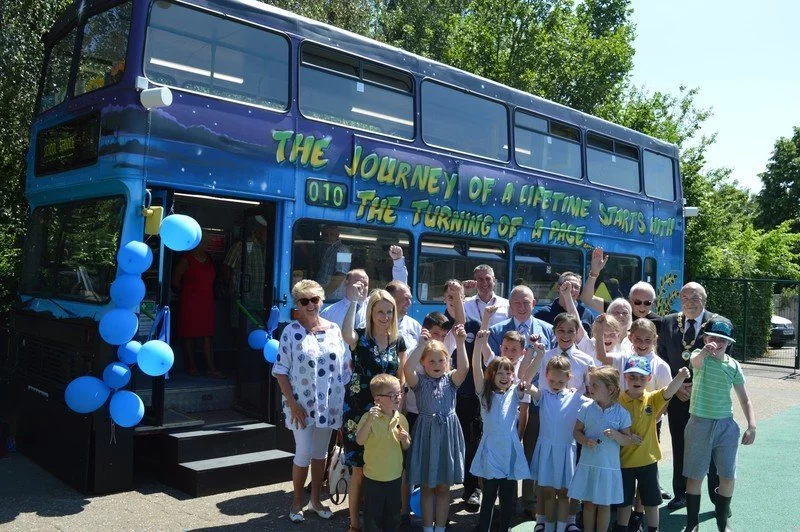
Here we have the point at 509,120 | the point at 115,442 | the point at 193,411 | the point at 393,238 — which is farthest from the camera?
the point at 509,120

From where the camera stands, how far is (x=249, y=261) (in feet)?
24.0

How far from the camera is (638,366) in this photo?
521cm

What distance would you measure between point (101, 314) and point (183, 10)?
264 cm

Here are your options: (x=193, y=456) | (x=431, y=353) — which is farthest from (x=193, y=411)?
(x=431, y=353)

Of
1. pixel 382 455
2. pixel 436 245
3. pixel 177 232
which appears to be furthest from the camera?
pixel 436 245

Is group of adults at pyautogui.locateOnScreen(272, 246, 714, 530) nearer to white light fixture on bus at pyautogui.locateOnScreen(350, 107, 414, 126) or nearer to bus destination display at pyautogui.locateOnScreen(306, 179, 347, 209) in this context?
bus destination display at pyautogui.locateOnScreen(306, 179, 347, 209)

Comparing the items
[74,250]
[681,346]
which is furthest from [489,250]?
[74,250]

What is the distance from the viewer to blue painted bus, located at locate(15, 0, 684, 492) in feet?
19.7

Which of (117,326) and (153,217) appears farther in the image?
(153,217)

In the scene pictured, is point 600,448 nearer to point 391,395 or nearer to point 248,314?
point 391,395

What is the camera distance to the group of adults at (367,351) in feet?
16.9

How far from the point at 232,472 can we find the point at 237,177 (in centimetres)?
254

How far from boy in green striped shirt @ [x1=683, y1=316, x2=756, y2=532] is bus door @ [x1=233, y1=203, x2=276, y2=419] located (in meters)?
3.68

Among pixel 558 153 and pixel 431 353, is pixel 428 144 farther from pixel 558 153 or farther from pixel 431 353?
pixel 431 353
